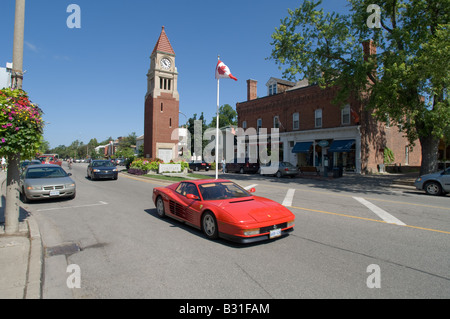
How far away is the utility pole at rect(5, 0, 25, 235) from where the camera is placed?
229 inches

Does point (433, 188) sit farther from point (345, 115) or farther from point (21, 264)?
point (21, 264)

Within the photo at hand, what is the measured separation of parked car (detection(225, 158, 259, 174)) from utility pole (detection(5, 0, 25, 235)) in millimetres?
25807

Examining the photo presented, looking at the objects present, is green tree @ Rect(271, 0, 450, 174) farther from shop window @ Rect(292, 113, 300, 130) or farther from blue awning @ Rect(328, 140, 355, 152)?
shop window @ Rect(292, 113, 300, 130)

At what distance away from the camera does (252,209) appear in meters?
5.66

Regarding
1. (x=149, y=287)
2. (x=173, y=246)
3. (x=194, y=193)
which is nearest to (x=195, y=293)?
(x=149, y=287)

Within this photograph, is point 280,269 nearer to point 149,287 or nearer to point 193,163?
point 149,287

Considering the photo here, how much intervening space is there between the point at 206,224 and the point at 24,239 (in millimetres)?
→ 3678

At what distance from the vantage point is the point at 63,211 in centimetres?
895

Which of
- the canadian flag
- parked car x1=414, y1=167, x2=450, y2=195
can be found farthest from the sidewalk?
parked car x1=414, y1=167, x2=450, y2=195

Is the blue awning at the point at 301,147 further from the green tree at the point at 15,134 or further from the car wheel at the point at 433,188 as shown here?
the green tree at the point at 15,134

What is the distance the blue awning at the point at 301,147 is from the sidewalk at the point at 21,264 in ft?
91.2

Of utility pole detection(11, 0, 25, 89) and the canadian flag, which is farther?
the canadian flag

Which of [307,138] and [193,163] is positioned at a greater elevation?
[307,138]
